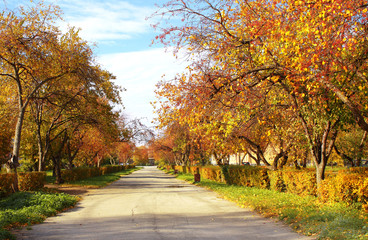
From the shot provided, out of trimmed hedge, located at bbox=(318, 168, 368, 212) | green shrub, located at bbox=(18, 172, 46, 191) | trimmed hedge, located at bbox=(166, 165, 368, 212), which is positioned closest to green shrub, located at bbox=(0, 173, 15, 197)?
green shrub, located at bbox=(18, 172, 46, 191)

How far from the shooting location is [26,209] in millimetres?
10430

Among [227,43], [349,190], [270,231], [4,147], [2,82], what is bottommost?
[270,231]

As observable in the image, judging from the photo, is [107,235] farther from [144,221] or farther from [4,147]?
[4,147]

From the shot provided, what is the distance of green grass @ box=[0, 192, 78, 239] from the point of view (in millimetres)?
8534

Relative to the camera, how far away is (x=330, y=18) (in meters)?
8.16

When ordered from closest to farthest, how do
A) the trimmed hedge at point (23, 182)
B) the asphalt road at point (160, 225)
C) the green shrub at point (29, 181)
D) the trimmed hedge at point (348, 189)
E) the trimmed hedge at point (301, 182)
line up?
the asphalt road at point (160, 225) → the trimmed hedge at point (348, 189) → the trimmed hedge at point (301, 182) → the trimmed hedge at point (23, 182) → the green shrub at point (29, 181)

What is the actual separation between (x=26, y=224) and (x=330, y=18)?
30.5 feet

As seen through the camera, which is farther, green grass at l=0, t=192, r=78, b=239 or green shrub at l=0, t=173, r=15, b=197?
green shrub at l=0, t=173, r=15, b=197

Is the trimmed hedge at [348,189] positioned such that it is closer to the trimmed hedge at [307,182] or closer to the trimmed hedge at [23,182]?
the trimmed hedge at [307,182]

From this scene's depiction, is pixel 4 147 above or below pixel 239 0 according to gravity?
below

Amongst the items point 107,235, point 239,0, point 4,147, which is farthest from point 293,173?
point 4,147

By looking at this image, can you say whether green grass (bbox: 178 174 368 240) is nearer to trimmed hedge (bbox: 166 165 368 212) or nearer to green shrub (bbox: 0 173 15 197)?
trimmed hedge (bbox: 166 165 368 212)

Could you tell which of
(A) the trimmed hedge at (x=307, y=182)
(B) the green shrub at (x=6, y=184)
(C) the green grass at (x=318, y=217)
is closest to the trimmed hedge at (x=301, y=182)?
(A) the trimmed hedge at (x=307, y=182)

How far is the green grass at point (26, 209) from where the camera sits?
28.0 feet
